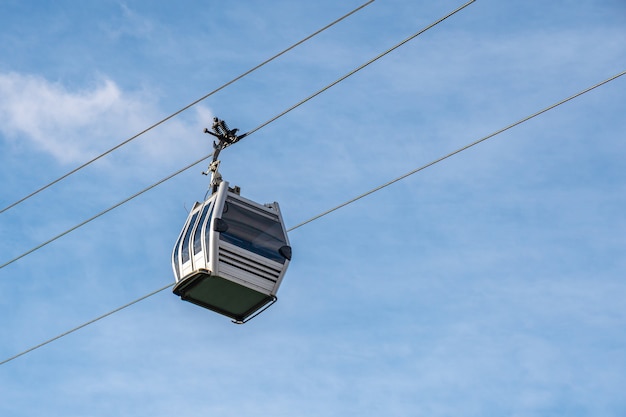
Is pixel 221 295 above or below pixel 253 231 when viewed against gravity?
below

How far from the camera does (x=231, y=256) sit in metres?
22.5

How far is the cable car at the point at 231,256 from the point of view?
73.4 ft

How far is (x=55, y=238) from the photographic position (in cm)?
2375

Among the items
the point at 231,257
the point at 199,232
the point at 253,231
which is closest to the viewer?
the point at 231,257

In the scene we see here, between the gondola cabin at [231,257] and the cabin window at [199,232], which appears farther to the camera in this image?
the cabin window at [199,232]

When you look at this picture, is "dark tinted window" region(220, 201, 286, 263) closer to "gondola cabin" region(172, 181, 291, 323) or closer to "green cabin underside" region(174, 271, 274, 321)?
"gondola cabin" region(172, 181, 291, 323)

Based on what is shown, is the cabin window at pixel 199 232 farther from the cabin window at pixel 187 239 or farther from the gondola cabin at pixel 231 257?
the cabin window at pixel 187 239

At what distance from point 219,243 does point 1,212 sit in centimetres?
468

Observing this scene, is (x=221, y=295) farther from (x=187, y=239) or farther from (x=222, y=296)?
(x=187, y=239)

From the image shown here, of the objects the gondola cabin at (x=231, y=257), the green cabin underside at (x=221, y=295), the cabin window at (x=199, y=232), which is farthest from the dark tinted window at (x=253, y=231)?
the green cabin underside at (x=221, y=295)

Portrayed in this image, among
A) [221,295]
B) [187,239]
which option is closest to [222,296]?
[221,295]

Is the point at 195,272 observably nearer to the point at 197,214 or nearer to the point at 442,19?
the point at 197,214

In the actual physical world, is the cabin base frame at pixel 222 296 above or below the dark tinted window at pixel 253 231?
below

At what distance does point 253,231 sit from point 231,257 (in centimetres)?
87
